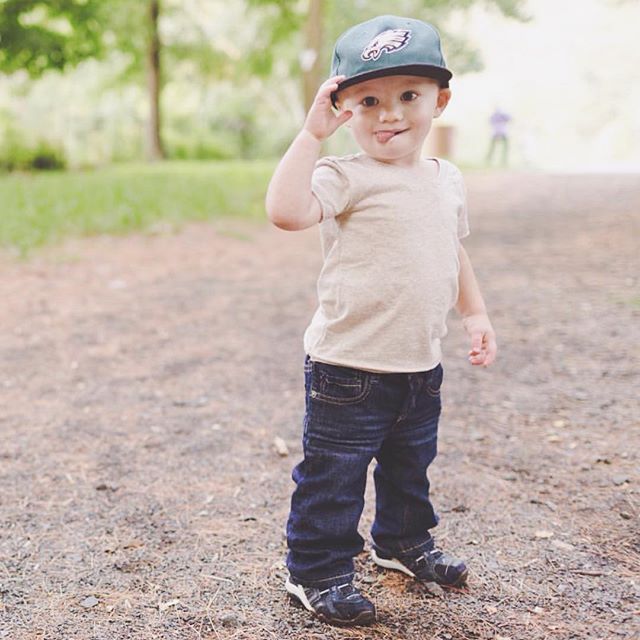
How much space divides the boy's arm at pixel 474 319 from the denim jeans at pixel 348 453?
0.15 m

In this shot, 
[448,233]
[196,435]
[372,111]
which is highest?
[372,111]

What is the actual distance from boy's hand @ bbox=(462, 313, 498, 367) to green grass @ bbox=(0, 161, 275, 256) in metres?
5.61

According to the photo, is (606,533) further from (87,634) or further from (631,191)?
(631,191)

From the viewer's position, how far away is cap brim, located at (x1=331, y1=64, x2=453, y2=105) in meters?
1.76

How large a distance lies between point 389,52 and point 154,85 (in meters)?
19.6

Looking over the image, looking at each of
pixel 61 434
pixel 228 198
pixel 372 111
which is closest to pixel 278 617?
pixel 372 111

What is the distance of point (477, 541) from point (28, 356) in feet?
9.33

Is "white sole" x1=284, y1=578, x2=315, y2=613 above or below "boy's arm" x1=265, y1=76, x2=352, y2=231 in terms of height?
below

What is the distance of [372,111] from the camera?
1.85 meters

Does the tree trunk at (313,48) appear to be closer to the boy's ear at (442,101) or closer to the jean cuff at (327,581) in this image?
the boy's ear at (442,101)

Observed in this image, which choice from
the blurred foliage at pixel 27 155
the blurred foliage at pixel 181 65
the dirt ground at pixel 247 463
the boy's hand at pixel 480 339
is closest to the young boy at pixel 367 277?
the boy's hand at pixel 480 339

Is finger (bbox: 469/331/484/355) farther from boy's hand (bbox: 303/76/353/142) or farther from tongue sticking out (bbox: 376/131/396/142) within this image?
boy's hand (bbox: 303/76/353/142)

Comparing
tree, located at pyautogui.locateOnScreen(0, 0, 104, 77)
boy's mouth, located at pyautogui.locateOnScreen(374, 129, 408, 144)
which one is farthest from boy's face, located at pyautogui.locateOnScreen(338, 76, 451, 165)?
tree, located at pyautogui.locateOnScreen(0, 0, 104, 77)

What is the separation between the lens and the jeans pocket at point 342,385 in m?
1.93
